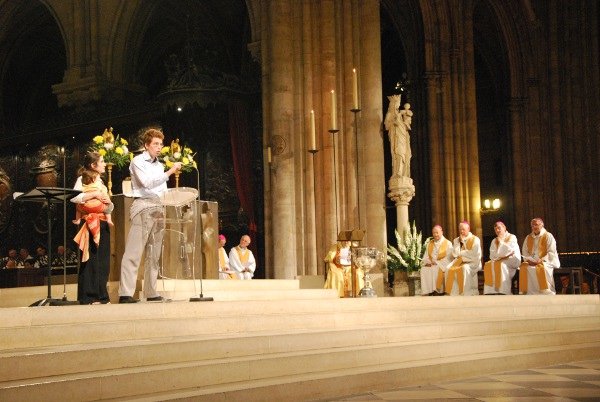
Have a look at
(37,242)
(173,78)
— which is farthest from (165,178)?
(37,242)

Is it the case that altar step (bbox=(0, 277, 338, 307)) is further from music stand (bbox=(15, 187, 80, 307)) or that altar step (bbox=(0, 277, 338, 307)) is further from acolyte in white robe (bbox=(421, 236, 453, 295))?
acolyte in white robe (bbox=(421, 236, 453, 295))

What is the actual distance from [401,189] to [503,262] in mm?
3108

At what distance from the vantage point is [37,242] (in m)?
21.2

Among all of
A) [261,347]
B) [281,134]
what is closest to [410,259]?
[281,134]

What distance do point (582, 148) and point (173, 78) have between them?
42.1ft

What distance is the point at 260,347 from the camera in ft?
24.5

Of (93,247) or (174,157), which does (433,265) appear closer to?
(174,157)

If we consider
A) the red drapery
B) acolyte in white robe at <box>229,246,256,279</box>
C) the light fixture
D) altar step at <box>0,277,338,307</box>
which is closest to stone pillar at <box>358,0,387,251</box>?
acolyte in white robe at <box>229,246,256,279</box>

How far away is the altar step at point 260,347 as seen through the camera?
6223 mm

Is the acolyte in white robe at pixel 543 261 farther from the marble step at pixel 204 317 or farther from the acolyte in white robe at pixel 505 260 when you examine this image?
the marble step at pixel 204 317

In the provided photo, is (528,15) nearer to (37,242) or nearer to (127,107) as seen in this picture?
(127,107)

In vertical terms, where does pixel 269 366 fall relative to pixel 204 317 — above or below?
below

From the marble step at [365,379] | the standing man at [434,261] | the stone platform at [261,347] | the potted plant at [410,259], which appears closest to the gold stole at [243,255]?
the potted plant at [410,259]

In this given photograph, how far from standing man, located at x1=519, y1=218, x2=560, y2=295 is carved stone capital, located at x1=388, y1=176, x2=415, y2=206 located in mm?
3137
